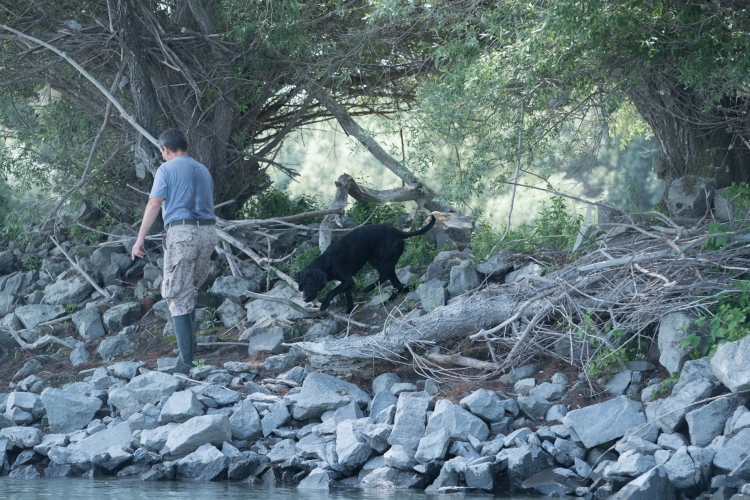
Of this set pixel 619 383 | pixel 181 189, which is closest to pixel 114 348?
pixel 181 189

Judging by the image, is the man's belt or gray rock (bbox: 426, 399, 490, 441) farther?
the man's belt

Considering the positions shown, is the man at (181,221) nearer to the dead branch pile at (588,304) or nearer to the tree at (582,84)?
the dead branch pile at (588,304)

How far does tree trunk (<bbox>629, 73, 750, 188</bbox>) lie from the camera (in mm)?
7629

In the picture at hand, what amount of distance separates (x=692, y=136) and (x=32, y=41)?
6.56 m

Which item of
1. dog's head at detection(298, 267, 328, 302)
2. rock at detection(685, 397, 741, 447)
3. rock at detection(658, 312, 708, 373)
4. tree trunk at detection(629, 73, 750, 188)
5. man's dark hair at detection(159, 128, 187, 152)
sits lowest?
rock at detection(685, 397, 741, 447)

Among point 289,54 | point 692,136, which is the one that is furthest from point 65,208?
point 692,136

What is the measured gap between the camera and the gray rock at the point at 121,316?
885 cm

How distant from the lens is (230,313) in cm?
851

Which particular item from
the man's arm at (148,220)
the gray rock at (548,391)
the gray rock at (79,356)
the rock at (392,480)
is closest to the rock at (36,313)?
the gray rock at (79,356)

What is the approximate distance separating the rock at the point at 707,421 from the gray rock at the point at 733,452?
227 mm

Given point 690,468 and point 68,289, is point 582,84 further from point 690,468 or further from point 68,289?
point 68,289

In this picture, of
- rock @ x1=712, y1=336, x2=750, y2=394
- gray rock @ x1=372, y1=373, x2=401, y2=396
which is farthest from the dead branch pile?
rock @ x1=712, y1=336, x2=750, y2=394

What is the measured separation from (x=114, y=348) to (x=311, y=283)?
208 centimetres

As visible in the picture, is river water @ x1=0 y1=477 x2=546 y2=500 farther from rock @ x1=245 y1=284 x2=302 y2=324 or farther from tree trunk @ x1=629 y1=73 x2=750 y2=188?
tree trunk @ x1=629 y1=73 x2=750 y2=188
